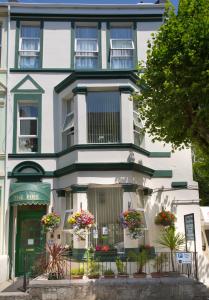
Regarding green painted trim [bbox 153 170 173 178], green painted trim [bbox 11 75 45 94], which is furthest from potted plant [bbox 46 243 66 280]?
green painted trim [bbox 11 75 45 94]

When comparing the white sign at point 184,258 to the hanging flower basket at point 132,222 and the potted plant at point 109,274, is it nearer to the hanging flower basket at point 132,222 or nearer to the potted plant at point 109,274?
the hanging flower basket at point 132,222

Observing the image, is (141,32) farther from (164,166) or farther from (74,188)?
(74,188)

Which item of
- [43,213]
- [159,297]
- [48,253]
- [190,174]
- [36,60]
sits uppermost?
[36,60]

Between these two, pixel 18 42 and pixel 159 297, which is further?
pixel 18 42

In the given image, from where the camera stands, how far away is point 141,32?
59.8ft

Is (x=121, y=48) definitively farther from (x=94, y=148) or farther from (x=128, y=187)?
(x=128, y=187)

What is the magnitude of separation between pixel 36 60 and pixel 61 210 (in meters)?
6.39

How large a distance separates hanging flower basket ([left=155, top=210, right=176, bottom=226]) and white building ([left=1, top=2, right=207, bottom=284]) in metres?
0.34

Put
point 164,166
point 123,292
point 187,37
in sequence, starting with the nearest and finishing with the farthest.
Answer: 1. point 187,37
2. point 123,292
3. point 164,166

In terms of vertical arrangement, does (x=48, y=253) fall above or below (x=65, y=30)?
below

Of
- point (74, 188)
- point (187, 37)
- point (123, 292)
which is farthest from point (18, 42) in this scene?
point (123, 292)

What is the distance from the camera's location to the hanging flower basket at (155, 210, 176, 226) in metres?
16.0

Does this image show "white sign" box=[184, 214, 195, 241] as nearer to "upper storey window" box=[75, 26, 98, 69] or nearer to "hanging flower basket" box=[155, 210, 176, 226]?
"hanging flower basket" box=[155, 210, 176, 226]

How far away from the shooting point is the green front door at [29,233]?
16.5 m
